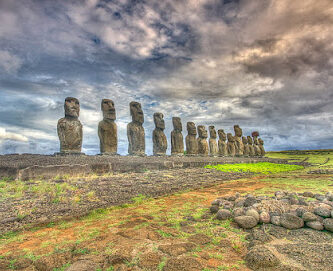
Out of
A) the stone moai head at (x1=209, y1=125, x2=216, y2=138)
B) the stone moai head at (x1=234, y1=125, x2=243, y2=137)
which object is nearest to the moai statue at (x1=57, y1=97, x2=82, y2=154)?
the stone moai head at (x1=209, y1=125, x2=216, y2=138)

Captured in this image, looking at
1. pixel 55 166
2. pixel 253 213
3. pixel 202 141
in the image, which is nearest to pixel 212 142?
pixel 202 141

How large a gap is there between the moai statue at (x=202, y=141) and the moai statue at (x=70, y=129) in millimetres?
14104

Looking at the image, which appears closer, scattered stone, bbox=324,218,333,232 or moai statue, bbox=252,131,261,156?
scattered stone, bbox=324,218,333,232

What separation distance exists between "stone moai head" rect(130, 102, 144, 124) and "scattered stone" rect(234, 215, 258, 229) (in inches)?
466

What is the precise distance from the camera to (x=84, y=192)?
17.9 ft

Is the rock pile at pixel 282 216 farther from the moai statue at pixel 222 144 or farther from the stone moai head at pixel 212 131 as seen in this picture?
the moai statue at pixel 222 144

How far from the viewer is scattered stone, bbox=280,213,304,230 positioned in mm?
3159

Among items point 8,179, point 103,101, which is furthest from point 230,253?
point 103,101

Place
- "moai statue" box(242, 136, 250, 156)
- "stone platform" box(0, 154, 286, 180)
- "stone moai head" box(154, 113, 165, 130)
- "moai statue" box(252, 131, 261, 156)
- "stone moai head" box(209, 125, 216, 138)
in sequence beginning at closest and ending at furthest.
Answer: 1. "stone platform" box(0, 154, 286, 180)
2. "stone moai head" box(154, 113, 165, 130)
3. "stone moai head" box(209, 125, 216, 138)
4. "moai statue" box(242, 136, 250, 156)
5. "moai statue" box(252, 131, 261, 156)

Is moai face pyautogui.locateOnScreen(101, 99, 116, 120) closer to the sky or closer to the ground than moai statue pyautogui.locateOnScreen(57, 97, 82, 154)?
closer to the sky

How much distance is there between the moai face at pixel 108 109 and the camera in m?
12.4

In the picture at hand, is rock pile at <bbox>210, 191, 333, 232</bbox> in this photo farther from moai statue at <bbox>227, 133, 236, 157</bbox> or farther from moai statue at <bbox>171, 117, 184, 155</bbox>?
moai statue at <bbox>227, 133, 236, 157</bbox>

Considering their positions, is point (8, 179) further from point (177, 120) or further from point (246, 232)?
point (177, 120)

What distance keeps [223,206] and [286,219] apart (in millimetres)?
1279
